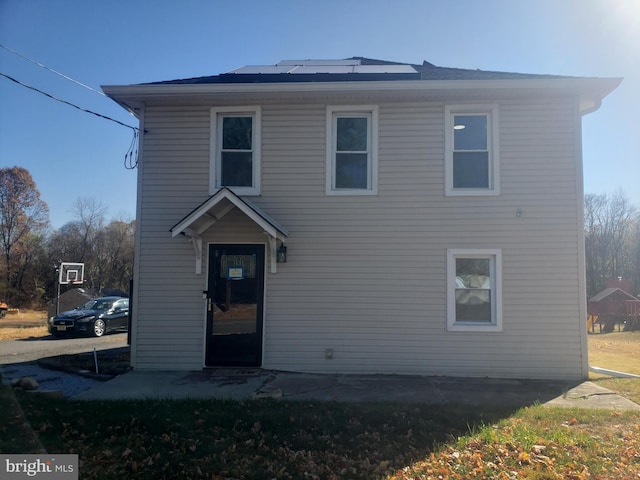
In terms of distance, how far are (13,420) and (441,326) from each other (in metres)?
6.41

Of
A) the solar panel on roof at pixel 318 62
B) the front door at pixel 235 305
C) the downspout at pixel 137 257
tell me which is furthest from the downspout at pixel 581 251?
the downspout at pixel 137 257

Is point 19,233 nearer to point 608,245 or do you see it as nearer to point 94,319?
point 94,319

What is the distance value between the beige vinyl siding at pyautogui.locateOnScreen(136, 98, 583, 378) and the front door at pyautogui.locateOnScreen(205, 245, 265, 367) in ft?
0.61

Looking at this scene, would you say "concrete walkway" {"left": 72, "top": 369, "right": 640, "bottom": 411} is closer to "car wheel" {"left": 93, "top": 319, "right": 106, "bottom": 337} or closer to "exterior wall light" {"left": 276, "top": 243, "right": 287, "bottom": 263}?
"exterior wall light" {"left": 276, "top": 243, "right": 287, "bottom": 263}

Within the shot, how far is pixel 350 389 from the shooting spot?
6930 mm

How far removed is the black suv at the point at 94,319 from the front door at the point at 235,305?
9.54m

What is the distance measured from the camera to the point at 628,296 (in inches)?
1009

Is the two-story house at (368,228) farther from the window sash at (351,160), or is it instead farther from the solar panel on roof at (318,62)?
the solar panel on roof at (318,62)

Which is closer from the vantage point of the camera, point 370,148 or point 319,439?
point 319,439

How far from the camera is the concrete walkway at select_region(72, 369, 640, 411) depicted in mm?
6352

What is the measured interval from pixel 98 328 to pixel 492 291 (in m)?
13.9

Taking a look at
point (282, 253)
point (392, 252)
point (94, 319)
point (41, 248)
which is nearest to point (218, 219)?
point (282, 253)

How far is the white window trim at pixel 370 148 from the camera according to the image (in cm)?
835

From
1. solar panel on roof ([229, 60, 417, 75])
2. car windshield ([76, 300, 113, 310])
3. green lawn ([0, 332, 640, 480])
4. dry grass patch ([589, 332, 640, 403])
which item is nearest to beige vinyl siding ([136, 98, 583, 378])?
dry grass patch ([589, 332, 640, 403])
